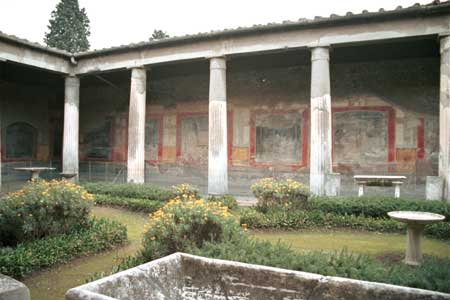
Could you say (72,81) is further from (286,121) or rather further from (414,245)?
(414,245)

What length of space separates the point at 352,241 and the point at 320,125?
389cm

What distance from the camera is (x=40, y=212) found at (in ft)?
19.2

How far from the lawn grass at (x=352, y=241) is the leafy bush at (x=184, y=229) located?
1.38m

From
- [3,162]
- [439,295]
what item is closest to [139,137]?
[3,162]

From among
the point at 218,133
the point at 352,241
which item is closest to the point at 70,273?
the point at 352,241

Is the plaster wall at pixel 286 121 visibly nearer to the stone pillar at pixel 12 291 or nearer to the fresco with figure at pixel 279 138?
the fresco with figure at pixel 279 138

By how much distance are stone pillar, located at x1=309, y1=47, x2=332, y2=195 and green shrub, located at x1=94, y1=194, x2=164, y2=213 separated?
4174mm

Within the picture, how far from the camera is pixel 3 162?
17.2m

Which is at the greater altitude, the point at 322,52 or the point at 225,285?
the point at 322,52

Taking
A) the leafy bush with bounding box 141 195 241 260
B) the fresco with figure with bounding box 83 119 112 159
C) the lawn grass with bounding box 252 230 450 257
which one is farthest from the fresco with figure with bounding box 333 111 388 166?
the fresco with figure with bounding box 83 119 112 159

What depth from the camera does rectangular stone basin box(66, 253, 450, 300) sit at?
2529mm

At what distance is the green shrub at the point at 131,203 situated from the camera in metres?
9.41

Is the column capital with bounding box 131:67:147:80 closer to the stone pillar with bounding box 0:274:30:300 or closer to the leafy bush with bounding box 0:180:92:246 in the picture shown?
the leafy bush with bounding box 0:180:92:246

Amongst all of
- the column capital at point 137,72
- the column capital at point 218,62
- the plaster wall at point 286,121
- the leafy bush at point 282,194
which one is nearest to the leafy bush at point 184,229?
the leafy bush at point 282,194
